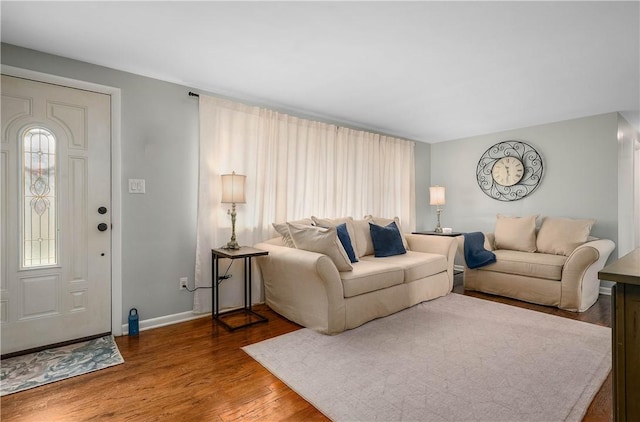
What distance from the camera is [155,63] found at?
2.62m

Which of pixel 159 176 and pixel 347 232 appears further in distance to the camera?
pixel 347 232

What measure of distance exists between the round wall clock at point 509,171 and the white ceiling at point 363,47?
1007 mm

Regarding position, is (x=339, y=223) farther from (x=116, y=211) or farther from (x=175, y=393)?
(x=175, y=393)

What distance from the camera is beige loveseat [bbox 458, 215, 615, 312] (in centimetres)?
326

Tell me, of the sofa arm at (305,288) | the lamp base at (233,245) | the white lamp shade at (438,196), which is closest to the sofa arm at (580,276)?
the white lamp shade at (438,196)

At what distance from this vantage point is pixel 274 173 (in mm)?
3613

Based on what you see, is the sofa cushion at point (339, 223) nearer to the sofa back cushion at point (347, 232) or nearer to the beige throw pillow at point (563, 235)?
the sofa back cushion at point (347, 232)

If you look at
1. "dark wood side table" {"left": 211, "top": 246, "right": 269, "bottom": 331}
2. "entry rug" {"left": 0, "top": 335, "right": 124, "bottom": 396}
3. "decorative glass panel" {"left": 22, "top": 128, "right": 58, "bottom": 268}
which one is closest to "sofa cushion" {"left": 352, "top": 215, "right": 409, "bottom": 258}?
"dark wood side table" {"left": 211, "top": 246, "right": 269, "bottom": 331}

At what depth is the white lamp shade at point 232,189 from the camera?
3.01m

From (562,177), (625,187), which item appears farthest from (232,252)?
(625,187)

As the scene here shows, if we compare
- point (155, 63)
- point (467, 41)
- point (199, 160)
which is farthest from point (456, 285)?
point (155, 63)

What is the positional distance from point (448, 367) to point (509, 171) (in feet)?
11.8

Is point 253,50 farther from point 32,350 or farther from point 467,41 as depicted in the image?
point 32,350

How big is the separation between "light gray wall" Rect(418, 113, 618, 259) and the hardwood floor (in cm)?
294
